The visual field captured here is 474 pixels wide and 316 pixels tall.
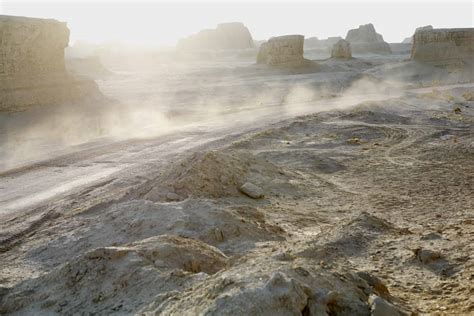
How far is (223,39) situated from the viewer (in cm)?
8594

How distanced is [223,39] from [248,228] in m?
81.7

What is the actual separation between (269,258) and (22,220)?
16.8 feet

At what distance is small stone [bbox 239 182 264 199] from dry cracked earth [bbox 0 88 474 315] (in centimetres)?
10

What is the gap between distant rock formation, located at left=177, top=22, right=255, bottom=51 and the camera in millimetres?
85125

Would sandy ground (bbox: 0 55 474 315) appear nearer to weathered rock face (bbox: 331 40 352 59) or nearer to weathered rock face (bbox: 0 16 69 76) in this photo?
weathered rock face (bbox: 0 16 69 76)

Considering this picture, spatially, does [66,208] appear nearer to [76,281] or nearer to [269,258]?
[76,281]

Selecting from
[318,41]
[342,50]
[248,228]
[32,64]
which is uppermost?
[318,41]

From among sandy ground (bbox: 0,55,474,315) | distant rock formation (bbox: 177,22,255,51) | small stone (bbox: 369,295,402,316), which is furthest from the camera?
distant rock formation (bbox: 177,22,255,51)

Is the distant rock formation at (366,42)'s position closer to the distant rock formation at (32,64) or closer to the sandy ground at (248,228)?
the distant rock formation at (32,64)

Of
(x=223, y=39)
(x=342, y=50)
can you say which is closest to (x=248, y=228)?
(x=342, y=50)

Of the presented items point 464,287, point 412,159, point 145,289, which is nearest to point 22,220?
point 145,289

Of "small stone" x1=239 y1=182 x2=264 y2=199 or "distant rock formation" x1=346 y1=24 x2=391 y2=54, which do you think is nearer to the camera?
"small stone" x1=239 y1=182 x2=264 y2=199

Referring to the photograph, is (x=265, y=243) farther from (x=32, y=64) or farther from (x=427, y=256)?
(x=32, y=64)

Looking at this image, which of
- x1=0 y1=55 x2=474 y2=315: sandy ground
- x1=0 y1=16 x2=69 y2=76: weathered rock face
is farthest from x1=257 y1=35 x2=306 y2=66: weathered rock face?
x1=0 y1=55 x2=474 y2=315: sandy ground
